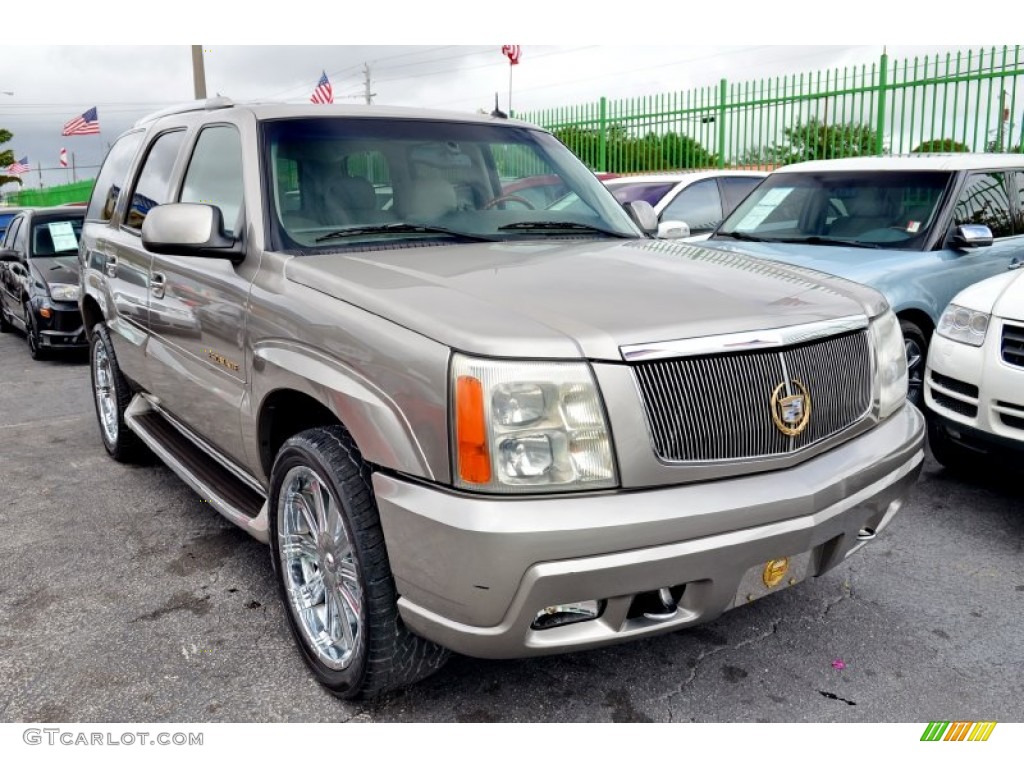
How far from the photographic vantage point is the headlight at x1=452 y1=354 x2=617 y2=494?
7.19 ft

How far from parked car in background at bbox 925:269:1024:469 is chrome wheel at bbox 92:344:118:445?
4399 mm

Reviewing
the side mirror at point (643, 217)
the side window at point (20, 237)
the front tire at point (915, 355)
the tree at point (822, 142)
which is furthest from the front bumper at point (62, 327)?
the tree at point (822, 142)

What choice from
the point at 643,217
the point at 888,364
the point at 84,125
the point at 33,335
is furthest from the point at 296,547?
the point at 84,125

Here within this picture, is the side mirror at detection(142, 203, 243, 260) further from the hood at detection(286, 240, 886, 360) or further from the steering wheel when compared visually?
the steering wheel

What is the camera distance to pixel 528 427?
221cm

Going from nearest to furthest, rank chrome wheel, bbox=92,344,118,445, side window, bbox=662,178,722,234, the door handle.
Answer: the door handle < chrome wheel, bbox=92,344,118,445 < side window, bbox=662,178,722,234

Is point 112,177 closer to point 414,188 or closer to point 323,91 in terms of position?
point 414,188

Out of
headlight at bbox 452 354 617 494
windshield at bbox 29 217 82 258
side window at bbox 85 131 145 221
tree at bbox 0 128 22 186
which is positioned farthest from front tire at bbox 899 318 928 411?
tree at bbox 0 128 22 186

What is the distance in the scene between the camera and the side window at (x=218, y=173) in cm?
344

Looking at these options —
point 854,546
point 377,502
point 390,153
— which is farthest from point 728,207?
point 377,502

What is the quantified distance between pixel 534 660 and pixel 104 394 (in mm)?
3626

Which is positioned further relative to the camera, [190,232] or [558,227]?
[558,227]

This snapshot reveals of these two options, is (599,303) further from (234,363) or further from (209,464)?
(209,464)
